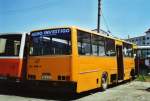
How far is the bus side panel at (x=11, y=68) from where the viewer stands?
14.6 metres

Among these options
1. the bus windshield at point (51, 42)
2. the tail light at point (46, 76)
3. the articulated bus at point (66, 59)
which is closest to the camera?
the articulated bus at point (66, 59)

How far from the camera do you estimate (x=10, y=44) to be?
15.2m

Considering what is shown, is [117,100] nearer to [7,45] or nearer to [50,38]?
[50,38]

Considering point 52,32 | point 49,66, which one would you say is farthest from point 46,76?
point 52,32

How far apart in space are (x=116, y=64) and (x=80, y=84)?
5.77 meters

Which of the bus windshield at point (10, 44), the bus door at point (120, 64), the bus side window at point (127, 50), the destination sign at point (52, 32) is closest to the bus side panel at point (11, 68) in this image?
the bus windshield at point (10, 44)

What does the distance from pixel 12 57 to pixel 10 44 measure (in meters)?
0.65

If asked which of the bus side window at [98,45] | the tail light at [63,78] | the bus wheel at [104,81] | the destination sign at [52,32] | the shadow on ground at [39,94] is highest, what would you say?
the destination sign at [52,32]

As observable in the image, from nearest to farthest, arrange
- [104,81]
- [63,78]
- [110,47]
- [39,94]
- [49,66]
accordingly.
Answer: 1. [63,78]
2. [49,66]
3. [39,94]
4. [104,81]
5. [110,47]

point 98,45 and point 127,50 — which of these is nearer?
point 98,45

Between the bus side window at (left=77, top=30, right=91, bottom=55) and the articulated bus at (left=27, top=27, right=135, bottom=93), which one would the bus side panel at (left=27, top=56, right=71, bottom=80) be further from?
the bus side window at (left=77, top=30, right=91, bottom=55)

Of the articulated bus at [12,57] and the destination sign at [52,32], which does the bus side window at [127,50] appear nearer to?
the destination sign at [52,32]

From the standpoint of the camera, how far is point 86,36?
14602mm

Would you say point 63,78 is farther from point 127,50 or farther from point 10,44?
point 127,50
